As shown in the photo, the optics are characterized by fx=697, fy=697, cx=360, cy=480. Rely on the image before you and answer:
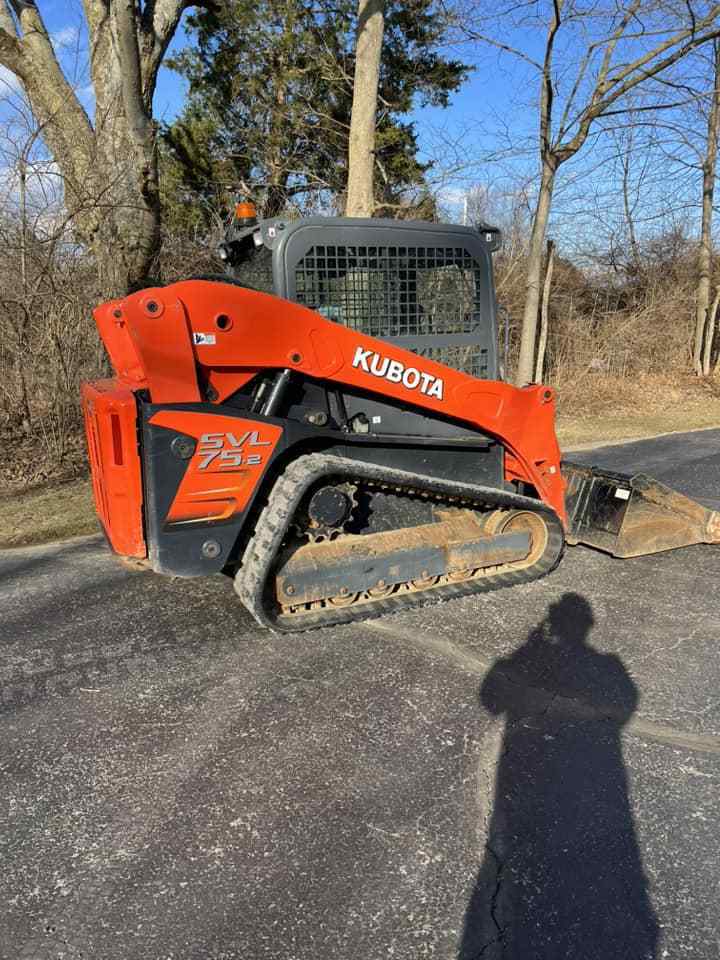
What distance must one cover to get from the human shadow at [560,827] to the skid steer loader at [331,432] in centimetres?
100

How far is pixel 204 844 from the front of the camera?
2.38m

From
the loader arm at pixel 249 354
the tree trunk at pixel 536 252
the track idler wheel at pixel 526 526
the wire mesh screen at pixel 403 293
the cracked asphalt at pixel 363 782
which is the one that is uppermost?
the tree trunk at pixel 536 252

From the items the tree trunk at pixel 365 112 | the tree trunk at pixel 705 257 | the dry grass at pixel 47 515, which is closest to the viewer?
the dry grass at pixel 47 515

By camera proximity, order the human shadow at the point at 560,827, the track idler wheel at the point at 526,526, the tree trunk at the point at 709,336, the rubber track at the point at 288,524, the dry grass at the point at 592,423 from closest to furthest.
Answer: the human shadow at the point at 560,827 → the rubber track at the point at 288,524 → the track idler wheel at the point at 526,526 → the dry grass at the point at 592,423 → the tree trunk at the point at 709,336

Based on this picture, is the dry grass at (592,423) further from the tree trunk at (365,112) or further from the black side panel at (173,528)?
the tree trunk at (365,112)

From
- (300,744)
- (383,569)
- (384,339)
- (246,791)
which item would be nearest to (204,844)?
(246,791)

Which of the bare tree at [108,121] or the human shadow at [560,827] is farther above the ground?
the bare tree at [108,121]

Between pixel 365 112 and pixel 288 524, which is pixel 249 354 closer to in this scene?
pixel 288 524

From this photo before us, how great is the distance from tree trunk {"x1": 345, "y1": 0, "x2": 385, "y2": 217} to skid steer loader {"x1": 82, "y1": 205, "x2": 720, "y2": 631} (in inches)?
209

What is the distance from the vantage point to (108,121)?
29.8 ft

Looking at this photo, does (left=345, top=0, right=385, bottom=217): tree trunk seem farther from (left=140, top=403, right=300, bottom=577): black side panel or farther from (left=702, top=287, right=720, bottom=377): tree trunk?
(left=702, top=287, right=720, bottom=377): tree trunk

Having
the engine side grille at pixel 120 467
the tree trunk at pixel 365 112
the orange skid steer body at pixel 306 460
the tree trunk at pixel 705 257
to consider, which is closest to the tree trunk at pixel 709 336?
the tree trunk at pixel 705 257

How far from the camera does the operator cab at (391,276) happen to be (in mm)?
3908

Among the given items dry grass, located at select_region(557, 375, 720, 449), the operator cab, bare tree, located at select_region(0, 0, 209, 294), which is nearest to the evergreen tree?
bare tree, located at select_region(0, 0, 209, 294)
